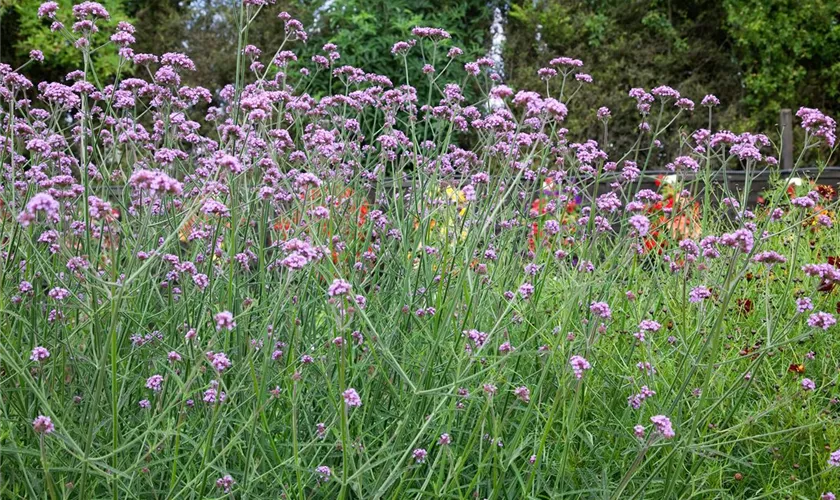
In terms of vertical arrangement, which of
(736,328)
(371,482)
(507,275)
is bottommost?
(736,328)

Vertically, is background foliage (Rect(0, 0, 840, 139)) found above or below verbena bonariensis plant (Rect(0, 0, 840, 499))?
below

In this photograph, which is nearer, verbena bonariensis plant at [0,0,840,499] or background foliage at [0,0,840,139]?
verbena bonariensis plant at [0,0,840,499]

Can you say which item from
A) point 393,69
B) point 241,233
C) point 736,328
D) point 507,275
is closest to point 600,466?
point 507,275

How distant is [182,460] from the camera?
8.87 ft

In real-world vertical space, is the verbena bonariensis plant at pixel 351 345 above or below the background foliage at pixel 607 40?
above

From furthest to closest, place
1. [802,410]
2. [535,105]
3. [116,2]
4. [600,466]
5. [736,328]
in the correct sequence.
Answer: [116,2]
[736,328]
[802,410]
[600,466]
[535,105]

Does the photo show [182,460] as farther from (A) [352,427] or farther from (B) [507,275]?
(B) [507,275]

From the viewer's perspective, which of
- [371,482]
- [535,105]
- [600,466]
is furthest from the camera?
[600,466]

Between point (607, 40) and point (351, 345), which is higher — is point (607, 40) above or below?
below

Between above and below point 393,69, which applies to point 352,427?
above

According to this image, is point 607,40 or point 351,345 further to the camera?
point 607,40

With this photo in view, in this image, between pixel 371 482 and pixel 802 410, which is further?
pixel 802 410

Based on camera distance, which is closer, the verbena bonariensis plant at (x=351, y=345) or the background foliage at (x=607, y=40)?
the verbena bonariensis plant at (x=351, y=345)

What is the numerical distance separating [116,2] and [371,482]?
42.0 feet
